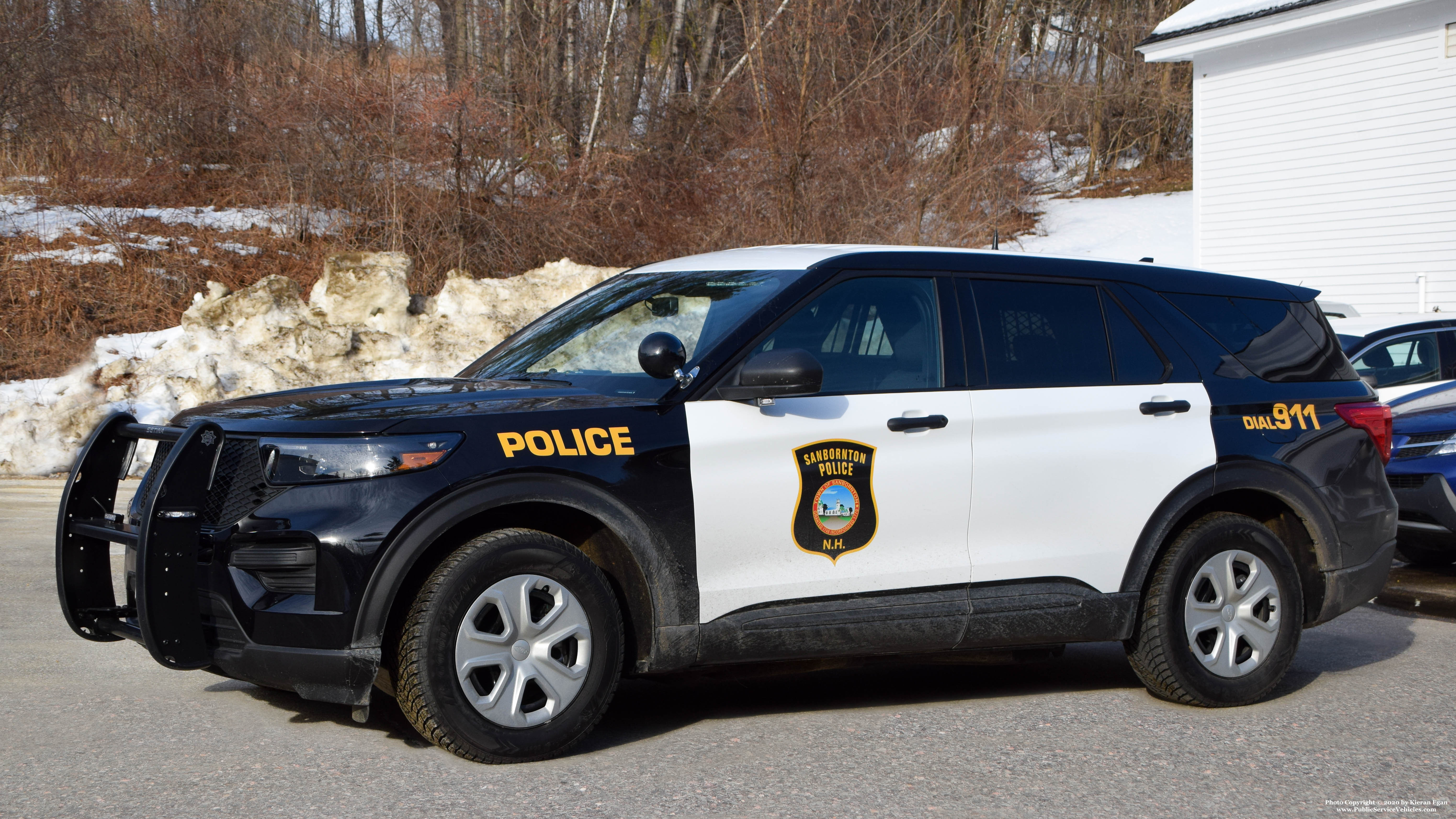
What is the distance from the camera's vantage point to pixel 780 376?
4.48 m

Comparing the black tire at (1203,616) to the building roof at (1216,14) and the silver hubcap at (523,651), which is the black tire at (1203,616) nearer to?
the silver hubcap at (523,651)

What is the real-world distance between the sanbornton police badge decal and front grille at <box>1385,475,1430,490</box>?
5153 mm

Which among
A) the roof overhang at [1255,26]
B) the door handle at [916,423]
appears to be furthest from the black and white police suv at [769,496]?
the roof overhang at [1255,26]

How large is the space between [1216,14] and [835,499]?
2029 centimetres

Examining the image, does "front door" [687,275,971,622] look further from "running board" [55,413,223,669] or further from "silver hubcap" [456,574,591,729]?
"running board" [55,413,223,669]

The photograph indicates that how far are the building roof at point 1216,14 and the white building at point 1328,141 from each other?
0.11ft

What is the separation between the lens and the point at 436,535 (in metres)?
4.15

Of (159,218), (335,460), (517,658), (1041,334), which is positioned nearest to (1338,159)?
(159,218)

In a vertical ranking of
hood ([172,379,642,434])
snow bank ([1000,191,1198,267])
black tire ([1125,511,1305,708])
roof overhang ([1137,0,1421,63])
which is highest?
roof overhang ([1137,0,1421,63])

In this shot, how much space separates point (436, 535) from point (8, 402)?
1059cm

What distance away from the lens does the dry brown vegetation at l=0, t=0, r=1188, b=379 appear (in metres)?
18.4

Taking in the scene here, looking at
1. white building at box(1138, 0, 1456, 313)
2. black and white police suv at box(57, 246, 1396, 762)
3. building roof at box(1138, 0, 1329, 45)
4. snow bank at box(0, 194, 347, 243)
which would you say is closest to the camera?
black and white police suv at box(57, 246, 1396, 762)

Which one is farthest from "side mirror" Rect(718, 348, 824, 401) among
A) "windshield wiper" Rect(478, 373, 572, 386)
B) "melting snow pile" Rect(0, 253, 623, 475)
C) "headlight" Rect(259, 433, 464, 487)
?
"melting snow pile" Rect(0, 253, 623, 475)

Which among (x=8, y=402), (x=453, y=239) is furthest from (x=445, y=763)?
(x=453, y=239)
